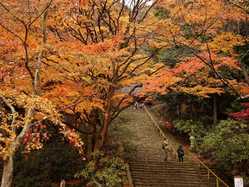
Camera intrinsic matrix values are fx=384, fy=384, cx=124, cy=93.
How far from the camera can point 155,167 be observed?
21719mm

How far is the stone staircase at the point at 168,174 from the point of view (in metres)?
19.9

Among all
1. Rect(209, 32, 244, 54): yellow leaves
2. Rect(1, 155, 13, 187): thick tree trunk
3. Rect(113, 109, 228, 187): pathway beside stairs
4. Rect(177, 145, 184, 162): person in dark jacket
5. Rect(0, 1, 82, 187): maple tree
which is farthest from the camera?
Rect(177, 145, 184, 162): person in dark jacket

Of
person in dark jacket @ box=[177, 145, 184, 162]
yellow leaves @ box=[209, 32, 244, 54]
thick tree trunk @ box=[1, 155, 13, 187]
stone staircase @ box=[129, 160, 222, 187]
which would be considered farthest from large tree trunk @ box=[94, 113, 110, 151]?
thick tree trunk @ box=[1, 155, 13, 187]

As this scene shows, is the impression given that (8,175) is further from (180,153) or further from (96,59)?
(180,153)

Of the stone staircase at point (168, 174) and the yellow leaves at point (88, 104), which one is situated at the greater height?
the yellow leaves at point (88, 104)

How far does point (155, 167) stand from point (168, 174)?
0.98 m

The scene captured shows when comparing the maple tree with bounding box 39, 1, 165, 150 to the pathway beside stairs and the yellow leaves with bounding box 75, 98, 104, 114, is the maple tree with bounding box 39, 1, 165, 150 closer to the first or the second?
the yellow leaves with bounding box 75, 98, 104, 114

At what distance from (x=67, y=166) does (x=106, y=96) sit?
13.1 ft

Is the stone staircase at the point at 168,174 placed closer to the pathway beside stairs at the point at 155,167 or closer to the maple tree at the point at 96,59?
the pathway beside stairs at the point at 155,167

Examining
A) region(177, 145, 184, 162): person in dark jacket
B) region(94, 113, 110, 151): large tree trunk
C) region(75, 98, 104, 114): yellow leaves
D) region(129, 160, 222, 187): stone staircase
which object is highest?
region(75, 98, 104, 114): yellow leaves

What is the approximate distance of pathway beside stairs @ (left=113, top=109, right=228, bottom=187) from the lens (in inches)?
789

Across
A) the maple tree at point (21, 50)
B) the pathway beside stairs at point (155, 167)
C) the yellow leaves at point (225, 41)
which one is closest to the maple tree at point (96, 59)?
the maple tree at point (21, 50)

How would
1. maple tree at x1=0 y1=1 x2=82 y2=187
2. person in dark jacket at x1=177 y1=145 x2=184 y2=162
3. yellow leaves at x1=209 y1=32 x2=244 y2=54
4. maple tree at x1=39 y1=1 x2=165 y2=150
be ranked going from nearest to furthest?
maple tree at x1=0 y1=1 x2=82 y2=187
maple tree at x1=39 y1=1 x2=165 y2=150
yellow leaves at x1=209 y1=32 x2=244 y2=54
person in dark jacket at x1=177 y1=145 x2=184 y2=162

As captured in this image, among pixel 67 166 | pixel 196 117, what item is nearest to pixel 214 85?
pixel 196 117
